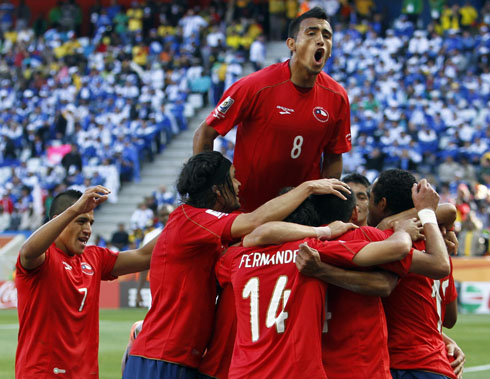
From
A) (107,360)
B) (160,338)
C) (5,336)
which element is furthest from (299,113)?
(5,336)

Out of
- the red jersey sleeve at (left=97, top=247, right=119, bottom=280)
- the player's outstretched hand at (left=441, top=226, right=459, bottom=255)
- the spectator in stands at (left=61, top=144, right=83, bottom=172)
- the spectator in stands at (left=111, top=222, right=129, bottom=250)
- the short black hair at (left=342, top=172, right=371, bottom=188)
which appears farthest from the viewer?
the spectator in stands at (left=61, top=144, right=83, bottom=172)

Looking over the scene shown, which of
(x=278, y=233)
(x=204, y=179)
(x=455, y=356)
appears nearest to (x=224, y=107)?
(x=204, y=179)

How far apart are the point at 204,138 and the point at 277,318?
77.3 inches

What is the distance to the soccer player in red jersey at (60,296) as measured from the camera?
16.5ft

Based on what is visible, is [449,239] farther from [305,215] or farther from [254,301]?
[254,301]

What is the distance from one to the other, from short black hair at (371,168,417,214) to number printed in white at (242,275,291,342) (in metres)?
1.00

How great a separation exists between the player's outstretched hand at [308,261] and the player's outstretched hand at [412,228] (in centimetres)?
62

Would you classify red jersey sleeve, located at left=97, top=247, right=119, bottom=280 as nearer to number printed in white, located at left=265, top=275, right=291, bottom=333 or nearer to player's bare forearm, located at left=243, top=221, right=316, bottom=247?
player's bare forearm, located at left=243, top=221, right=316, bottom=247

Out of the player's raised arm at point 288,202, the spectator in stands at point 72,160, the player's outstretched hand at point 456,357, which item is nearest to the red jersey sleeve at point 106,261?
the player's raised arm at point 288,202

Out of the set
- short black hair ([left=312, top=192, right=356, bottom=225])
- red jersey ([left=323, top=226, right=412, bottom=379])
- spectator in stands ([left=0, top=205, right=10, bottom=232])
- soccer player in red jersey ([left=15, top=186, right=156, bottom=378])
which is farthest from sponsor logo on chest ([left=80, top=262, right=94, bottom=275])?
spectator in stands ([left=0, top=205, right=10, bottom=232])

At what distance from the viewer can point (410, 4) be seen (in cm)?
2694

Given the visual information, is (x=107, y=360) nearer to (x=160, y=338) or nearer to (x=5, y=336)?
(x=5, y=336)

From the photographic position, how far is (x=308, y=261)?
4227 millimetres

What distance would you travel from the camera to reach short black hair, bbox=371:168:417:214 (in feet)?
16.3
